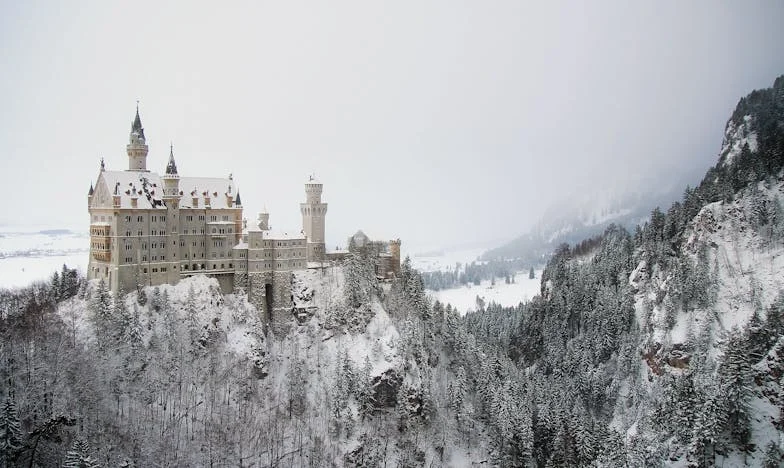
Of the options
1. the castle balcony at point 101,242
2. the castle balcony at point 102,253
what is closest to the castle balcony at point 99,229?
the castle balcony at point 101,242

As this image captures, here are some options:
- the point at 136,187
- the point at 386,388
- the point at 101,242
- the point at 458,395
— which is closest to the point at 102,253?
the point at 101,242

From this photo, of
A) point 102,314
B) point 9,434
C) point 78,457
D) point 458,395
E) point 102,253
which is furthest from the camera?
point 458,395

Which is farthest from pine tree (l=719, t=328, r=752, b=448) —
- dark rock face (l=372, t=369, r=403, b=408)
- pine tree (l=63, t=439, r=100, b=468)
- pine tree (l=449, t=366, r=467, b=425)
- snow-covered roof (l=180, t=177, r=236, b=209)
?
pine tree (l=63, t=439, r=100, b=468)

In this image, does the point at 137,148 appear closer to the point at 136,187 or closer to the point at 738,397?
the point at 136,187

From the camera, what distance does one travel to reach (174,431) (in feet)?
260

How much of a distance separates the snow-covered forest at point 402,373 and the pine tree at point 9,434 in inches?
8.4

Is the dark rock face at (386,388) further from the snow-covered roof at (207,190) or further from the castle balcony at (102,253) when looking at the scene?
the castle balcony at (102,253)

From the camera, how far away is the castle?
89.0 meters

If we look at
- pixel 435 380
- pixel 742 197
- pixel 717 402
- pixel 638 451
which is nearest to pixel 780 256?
pixel 742 197

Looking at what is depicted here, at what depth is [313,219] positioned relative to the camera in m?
106

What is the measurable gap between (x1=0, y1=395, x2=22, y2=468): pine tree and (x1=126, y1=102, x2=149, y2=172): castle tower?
43.4 m

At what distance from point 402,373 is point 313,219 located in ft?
105

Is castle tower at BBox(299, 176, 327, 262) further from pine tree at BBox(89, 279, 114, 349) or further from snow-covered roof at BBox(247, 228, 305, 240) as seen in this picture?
pine tree at BBox(89, 279, 114, 349)

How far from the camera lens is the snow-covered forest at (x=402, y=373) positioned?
76.6m
